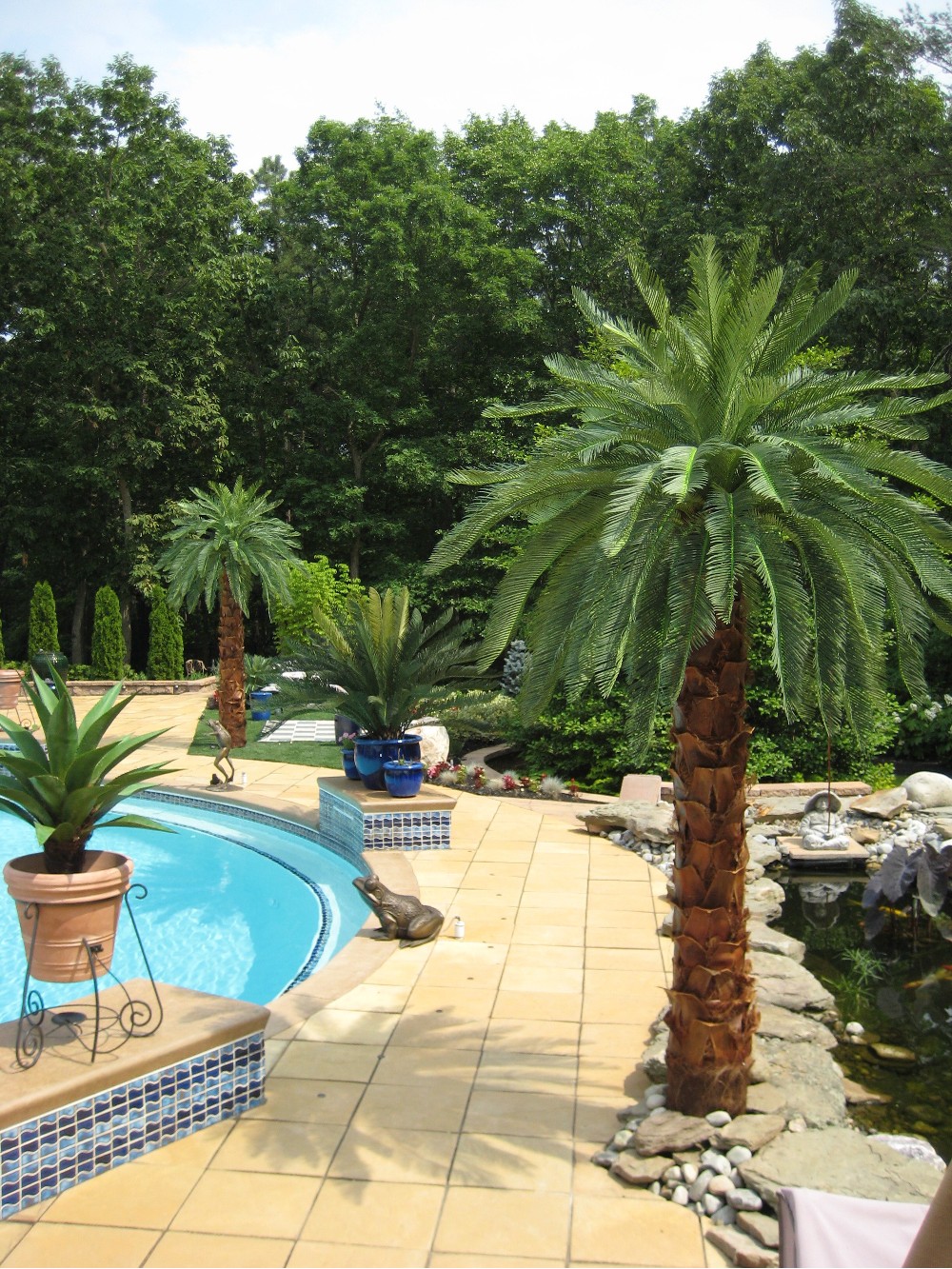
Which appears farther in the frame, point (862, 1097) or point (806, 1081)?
point (862, 1097)

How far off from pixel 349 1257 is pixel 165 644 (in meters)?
21.4

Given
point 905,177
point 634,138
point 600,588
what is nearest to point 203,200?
point 634,138

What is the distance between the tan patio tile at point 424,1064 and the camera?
566 centimetres

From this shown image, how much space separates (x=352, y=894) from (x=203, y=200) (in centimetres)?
2192

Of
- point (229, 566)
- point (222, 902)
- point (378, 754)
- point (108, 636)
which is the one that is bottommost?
point (222, 902)

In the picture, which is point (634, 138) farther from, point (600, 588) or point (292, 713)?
point (600, 588)

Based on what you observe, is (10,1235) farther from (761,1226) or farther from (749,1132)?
(749,1132)

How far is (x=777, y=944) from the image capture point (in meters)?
7.66

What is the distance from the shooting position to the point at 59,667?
22.8 metres

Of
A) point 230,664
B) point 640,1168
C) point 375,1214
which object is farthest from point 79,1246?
point 230,664

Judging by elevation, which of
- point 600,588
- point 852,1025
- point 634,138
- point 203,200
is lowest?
point 852,1025

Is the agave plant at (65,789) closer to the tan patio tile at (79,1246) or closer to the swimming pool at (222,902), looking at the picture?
the tan patio tile at (79,1246)

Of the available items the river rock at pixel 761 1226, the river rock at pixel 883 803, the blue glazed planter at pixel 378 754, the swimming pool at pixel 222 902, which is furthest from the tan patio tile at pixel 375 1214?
the river rock at pixel 883 803

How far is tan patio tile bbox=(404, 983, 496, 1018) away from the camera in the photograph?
6.59 m
